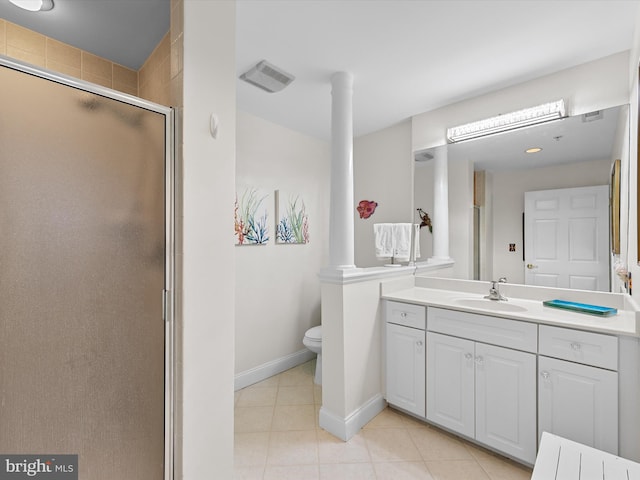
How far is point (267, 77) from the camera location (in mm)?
2010

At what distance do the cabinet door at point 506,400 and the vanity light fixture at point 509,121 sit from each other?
5.00 ft

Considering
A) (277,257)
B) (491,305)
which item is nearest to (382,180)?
(277,257)

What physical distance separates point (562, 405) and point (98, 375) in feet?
6.69

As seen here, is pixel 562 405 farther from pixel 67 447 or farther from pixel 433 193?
pixel 67 447

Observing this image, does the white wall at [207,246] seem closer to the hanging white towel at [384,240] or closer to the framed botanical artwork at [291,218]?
the framed botanical artwork at [291,218]

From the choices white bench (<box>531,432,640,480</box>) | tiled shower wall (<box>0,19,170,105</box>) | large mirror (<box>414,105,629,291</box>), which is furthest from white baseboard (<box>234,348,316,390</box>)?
tiled shower wall (<box>0,19,170,105</box>)

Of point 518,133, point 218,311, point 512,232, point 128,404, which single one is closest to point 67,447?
point 128,404

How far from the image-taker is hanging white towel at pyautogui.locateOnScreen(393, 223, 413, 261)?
2.68 m

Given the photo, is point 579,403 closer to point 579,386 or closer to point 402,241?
point 579,386

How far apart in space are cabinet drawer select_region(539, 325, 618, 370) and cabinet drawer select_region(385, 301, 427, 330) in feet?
2.11

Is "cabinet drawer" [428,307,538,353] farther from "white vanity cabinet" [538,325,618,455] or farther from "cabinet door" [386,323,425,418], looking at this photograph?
"cabinet door" [386,323,425,418]

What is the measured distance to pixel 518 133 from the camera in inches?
83.0

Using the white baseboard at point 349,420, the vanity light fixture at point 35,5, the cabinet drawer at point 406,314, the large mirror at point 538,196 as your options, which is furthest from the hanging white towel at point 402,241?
the vanity light fixture at point 35,5

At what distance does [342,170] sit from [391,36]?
2.62 ft
